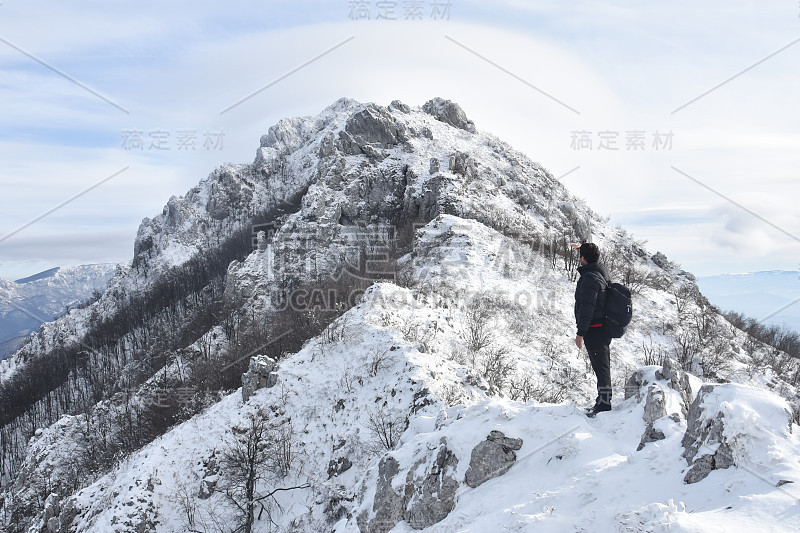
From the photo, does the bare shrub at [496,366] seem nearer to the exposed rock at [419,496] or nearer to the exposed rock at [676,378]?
the exposed rock at [676,378]

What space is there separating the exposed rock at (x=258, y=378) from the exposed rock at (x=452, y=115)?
99.8 m

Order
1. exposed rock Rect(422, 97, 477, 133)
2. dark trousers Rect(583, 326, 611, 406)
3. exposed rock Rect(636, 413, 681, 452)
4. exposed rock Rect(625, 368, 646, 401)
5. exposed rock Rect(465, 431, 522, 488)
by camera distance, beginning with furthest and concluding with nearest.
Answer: exposed rock Rect(422, 97, 477, 133)
exposed rock Rect(625, 368, 646, 401)
dark trousers Rect(583, 326, 611, 406)
exposed rock Rect(465, 431, 522, 488)
exposed rock Rect(636, 413, 681, 452)

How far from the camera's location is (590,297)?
728 centimetres

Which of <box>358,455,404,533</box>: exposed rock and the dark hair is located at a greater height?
the dark hair

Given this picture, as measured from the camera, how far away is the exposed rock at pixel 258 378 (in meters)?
18.5

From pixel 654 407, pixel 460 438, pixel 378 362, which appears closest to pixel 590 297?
pixel 654 407

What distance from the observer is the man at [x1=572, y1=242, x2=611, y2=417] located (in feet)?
24.0

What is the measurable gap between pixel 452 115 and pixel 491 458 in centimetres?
11121

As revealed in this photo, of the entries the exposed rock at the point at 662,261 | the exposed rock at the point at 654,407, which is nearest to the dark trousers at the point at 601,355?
the exposed rock at the point at 654,407

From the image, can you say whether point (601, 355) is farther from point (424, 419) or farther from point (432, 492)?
point (424, 419)

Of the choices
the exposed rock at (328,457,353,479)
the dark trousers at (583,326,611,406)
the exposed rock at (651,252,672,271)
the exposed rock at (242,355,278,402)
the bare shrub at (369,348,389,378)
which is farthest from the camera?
the exposed rock at (651,252,672,271)

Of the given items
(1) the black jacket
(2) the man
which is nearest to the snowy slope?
(2) the man

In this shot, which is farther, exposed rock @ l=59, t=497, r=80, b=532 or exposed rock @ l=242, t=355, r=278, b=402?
exposed rock @ l=242, t=355, r=278, b=402

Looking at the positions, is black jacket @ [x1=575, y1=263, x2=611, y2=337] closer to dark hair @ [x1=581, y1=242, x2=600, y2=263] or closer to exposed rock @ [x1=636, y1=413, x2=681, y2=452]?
dark hair @ [x1=581, y1=242, x2=600, y2=263]
